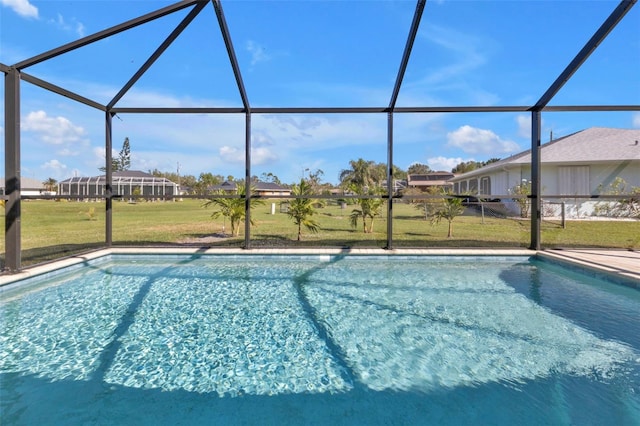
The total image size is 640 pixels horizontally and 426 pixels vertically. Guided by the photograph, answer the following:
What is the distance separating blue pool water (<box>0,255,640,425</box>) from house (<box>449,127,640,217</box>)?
8.53 m

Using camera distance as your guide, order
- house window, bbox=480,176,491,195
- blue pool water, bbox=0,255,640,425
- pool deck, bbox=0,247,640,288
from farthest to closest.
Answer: house window, bbox=480,176,491,195 < pool deck, bbox=0,247,640,288 < blue pool water, bbox=0,255,640,425

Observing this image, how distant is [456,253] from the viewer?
607 centimetres

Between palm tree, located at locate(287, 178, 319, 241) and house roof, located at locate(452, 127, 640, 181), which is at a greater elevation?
house roof, located at locate(452, 127, 640, 181)

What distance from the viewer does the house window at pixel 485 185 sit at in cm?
1549

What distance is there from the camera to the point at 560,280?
4.77m

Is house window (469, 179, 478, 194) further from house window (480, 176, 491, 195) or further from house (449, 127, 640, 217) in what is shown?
house (449, 127, 640, 217)

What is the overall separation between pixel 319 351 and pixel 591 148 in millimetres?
13691

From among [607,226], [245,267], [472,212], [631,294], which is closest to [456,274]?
[631,294]

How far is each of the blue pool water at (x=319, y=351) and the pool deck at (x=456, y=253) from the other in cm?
31

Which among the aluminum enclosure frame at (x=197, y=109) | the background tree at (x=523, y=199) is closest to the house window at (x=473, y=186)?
the background tree at (x=523, y=199)

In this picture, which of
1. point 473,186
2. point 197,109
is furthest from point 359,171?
→ point 197,109

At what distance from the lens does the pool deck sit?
4695 millimetres

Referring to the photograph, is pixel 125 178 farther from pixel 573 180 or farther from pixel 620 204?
pixel 620 204

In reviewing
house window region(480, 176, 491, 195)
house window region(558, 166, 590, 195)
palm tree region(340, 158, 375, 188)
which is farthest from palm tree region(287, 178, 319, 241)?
palm tree region(340, 158, 375, 188)
